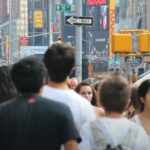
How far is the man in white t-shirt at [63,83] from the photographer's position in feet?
19.0

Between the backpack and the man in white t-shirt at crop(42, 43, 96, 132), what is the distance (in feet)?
0.98

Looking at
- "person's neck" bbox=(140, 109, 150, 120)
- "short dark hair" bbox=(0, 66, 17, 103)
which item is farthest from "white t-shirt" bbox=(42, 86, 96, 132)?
"short dark hair" bbox=(0, 66, 17, 103)

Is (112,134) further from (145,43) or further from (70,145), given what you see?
(145,43)

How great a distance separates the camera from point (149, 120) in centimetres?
→ 616

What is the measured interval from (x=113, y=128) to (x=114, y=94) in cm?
25

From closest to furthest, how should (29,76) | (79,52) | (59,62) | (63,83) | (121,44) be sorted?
(29,76) < (59,62) < (63,83) < (79,52) < (121,44)

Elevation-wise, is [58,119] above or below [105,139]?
above

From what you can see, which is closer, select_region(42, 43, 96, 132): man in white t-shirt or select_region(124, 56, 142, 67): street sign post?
select_region(42, 43, 96, 132): man in white t-shirt

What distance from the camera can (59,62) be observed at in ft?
18.9

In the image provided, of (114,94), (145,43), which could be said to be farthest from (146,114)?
(145,43)

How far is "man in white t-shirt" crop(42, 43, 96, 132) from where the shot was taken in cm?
579

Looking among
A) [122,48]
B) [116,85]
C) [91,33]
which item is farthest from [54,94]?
[91,33]

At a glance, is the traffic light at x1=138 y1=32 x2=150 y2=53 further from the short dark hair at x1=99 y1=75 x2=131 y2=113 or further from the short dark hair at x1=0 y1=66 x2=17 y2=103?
the short dark hair at x1=99 y1=75 x2=131 y2=113

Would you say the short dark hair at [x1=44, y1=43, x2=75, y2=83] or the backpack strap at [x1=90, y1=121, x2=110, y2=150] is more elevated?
the short dark hair at [x1=44, y1=43, x2=75, y2=83]
